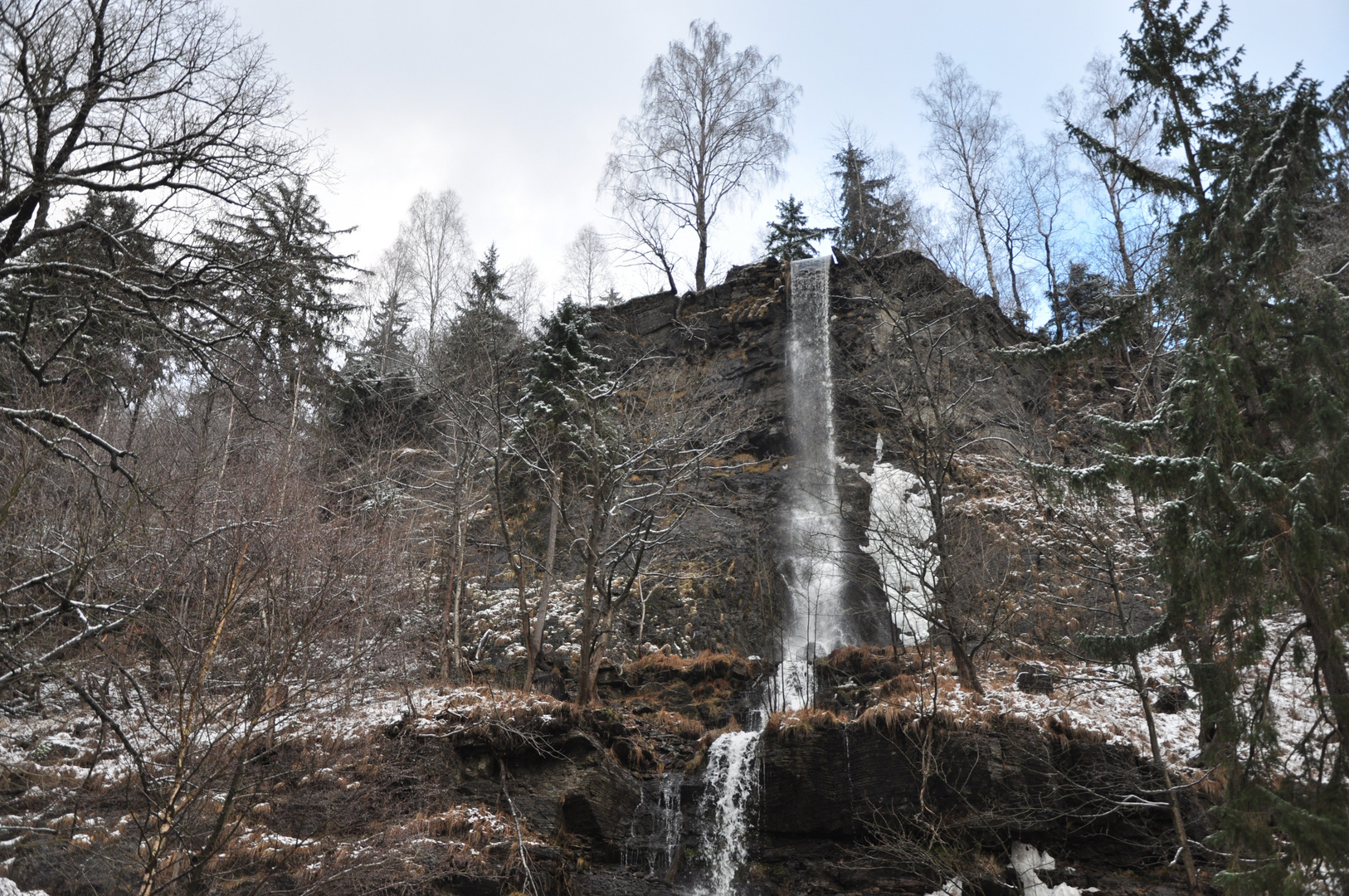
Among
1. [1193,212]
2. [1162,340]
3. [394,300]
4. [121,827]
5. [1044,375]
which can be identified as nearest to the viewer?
[1193,212]

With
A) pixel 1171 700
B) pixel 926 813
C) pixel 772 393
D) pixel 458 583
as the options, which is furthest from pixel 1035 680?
pixel 772 393

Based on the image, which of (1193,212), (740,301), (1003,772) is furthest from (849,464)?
(1193,212)

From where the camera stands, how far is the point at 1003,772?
11.7 metres

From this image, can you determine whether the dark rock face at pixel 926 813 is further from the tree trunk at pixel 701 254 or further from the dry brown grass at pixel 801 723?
the tree trunk at pixel 701 254

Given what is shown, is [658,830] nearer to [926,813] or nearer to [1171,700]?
[926,813]

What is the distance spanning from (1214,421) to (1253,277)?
4.56 feet

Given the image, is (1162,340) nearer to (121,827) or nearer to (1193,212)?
(1193,212)

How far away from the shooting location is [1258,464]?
666 centimetres

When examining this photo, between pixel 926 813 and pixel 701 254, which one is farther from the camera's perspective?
pixel 701 254

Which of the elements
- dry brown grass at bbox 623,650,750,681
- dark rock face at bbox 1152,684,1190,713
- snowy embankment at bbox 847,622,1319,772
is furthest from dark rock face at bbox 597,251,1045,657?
dark rock face at bbox 1152,684,1190,713

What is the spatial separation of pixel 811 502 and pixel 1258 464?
15254 mm

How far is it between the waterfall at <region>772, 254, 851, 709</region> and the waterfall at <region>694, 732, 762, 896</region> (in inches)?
76.4

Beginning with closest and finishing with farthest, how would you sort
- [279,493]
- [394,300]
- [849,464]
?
1. [279,493]
2. [849,464]
3. [394,300]

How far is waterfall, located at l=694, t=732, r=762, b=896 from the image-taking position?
1247 centimetres
